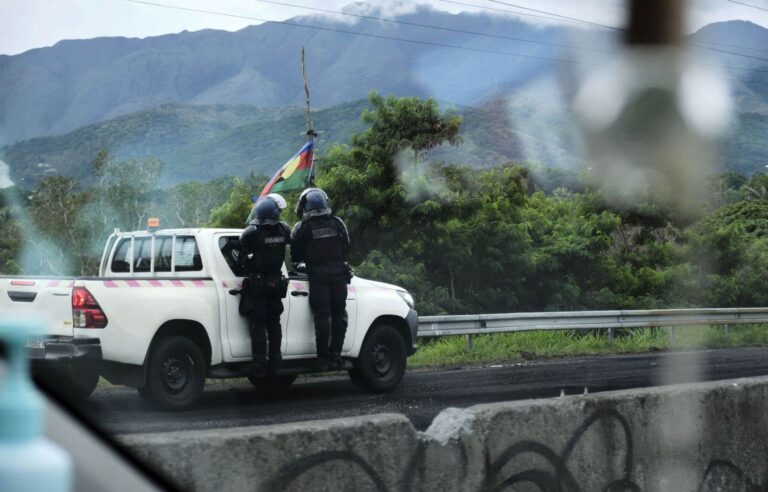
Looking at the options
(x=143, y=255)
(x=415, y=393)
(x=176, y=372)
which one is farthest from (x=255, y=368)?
(x=415, y=393)

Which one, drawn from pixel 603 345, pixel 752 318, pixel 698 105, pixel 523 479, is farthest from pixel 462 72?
pixel 752 318

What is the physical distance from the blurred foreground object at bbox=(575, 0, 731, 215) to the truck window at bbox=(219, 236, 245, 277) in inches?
179

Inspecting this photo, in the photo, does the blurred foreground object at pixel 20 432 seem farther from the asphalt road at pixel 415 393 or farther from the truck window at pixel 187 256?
the truck window at pixel 187 256

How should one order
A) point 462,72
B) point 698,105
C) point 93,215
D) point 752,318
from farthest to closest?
point 752,318 < point 93,215 < point 462,72 < point 698,105

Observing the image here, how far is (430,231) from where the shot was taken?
667 inches

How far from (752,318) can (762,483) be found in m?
16.1

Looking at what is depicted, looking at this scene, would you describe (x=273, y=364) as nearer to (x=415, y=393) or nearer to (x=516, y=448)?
(x=415, y=393)

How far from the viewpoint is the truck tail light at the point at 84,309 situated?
22.7ft

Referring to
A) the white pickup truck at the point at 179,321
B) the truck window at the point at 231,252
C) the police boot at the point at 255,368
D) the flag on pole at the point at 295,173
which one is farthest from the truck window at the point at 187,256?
the flag on pole at the point at 295,173

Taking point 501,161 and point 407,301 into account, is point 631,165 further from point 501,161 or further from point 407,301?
point 501,161

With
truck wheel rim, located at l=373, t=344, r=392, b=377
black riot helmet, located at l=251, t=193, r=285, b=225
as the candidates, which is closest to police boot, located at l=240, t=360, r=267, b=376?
black riot helmet, located at l=251, t=193, r=285, b=225

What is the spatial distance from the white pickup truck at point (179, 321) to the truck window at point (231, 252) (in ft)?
0.04

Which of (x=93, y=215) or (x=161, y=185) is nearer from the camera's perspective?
(x=93, y=215)

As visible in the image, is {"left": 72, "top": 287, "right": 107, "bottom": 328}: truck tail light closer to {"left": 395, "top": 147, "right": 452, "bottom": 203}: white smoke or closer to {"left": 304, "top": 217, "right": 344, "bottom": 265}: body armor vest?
{"left": 304, "top": 217, "right": 344, "bottom": 265}: body armor vest
